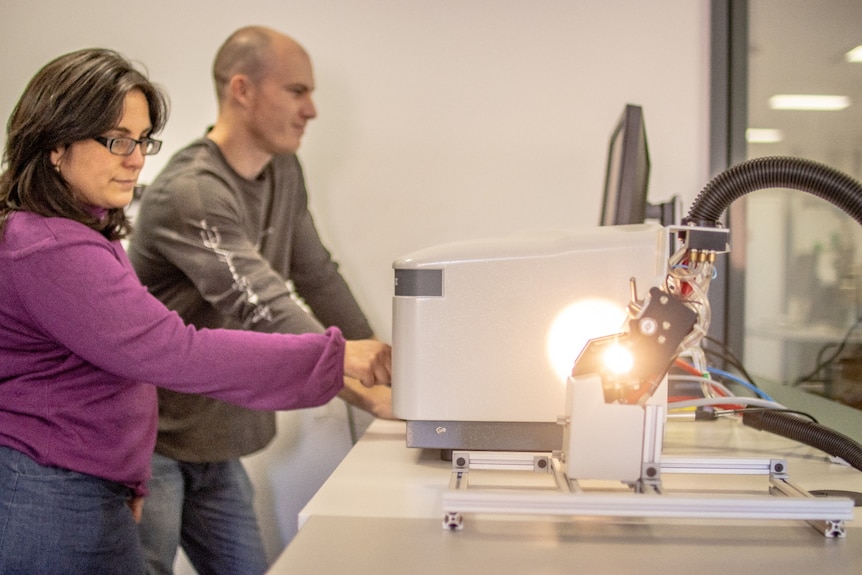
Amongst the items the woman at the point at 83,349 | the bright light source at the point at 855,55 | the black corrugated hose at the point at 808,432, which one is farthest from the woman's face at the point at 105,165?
the bright light source at the point at 855,55

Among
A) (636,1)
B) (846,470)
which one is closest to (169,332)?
(846,470)

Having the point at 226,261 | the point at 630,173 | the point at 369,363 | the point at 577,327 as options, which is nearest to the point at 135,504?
the point at 369,363

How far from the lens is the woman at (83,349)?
107 cm

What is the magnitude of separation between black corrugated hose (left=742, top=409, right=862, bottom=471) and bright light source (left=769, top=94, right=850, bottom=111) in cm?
82

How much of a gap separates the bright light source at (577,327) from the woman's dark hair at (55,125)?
2.25 ft

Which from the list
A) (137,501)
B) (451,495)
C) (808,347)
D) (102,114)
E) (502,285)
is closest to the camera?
(451,495)

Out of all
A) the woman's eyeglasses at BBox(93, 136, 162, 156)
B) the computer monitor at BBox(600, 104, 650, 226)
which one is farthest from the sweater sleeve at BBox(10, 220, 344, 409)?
the computer monitor at BBox(600, 104, 650, 226)

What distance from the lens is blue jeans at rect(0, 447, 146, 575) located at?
3.54ft

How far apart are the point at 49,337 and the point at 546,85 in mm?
1608

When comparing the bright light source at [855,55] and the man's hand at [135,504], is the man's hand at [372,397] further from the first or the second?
the bright light source at [855,55]

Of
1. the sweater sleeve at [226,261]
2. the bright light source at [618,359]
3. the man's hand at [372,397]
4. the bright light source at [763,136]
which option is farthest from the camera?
the bright light source at [763,136]

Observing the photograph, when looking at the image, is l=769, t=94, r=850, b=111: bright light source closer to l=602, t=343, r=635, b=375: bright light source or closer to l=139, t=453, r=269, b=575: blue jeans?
l=602, t=343, r=635, b=375: bright light source

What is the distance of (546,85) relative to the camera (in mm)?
2285

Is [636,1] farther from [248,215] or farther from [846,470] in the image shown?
[846,470]
